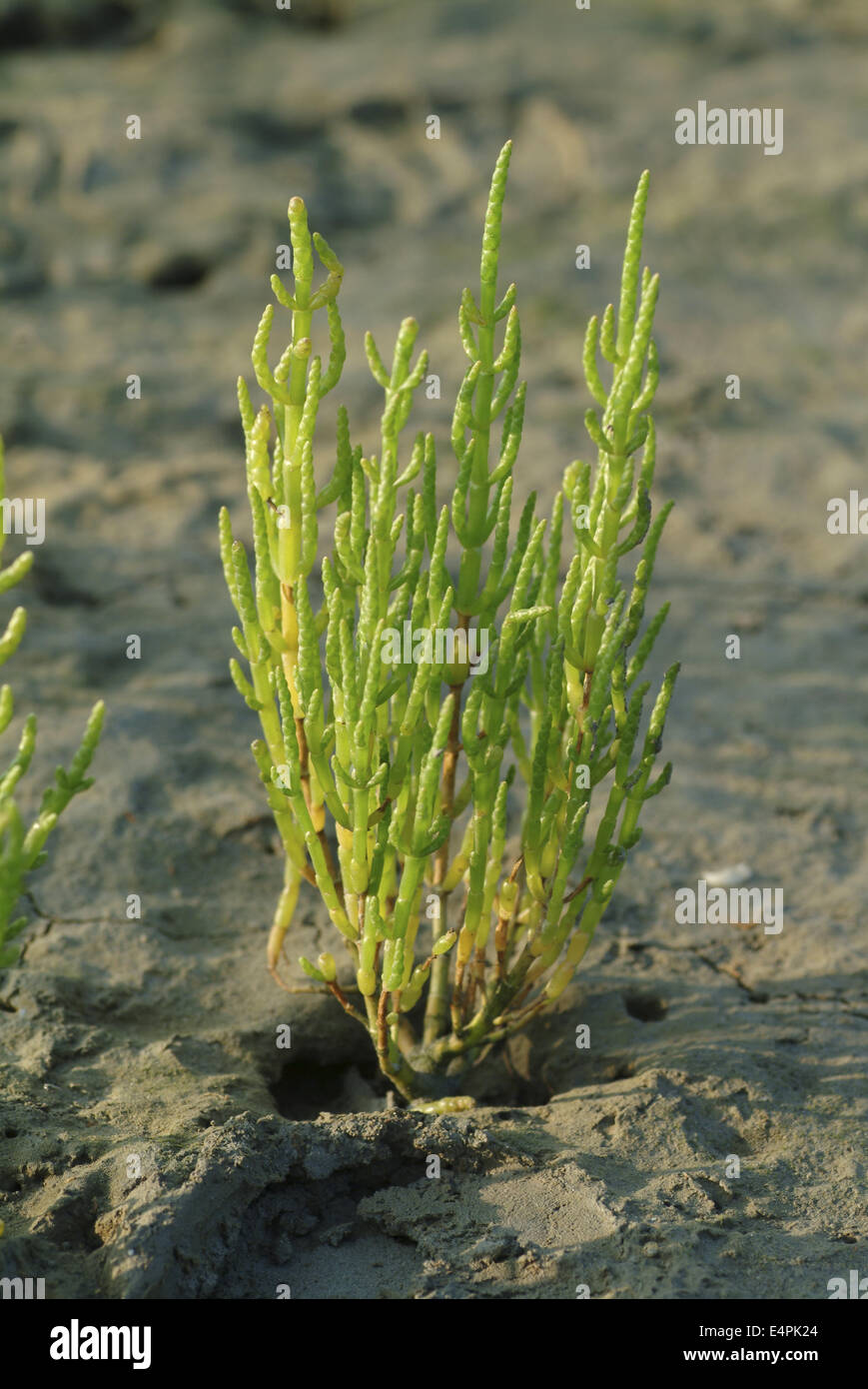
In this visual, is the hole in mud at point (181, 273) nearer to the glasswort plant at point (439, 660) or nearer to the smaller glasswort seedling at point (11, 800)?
the glasswort plant at point (439, 660)

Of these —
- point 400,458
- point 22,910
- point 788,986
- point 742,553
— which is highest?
point 400,458

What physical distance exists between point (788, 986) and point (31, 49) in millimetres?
6525

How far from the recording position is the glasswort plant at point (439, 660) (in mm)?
2273

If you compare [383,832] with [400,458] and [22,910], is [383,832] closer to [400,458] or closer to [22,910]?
[22,910]

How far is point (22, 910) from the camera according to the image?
3.05 m

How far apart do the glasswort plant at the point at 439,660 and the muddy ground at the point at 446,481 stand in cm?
35
